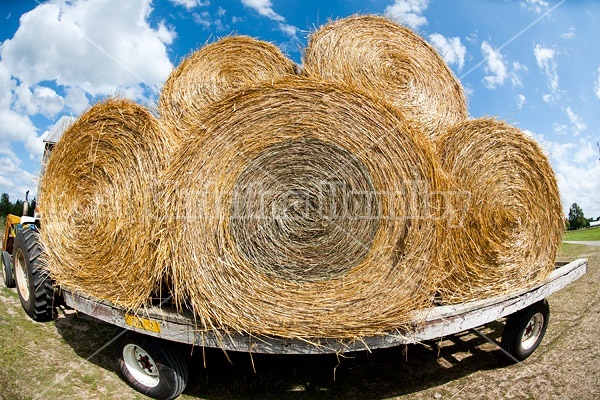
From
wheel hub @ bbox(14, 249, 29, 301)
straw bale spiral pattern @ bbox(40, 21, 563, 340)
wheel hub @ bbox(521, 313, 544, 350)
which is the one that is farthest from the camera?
wheel hub @ bbox(14, 249, 29, 301)

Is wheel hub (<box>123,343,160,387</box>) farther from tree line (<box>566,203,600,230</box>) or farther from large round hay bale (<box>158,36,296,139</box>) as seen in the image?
tree line (<box>566,203,600,230</box>)

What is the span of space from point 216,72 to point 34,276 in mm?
2676

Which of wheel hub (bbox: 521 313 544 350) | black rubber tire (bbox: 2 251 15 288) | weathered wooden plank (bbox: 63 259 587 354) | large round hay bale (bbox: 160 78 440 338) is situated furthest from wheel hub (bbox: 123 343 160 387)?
black rubber tire (bbox: 2 251 15 288)

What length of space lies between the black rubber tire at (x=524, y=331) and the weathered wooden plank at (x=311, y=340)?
1.58 ft

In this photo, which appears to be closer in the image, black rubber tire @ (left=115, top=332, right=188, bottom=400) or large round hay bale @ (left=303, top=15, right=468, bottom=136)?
black rubber tire @ (left=115, top=332, right=188, bottom=400)

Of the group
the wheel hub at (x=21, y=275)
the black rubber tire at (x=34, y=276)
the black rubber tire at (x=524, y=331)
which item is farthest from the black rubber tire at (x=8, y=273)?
the black rubber tire at (x=524, y=331)

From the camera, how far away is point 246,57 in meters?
4.56

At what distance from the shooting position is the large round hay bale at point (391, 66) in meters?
4.15

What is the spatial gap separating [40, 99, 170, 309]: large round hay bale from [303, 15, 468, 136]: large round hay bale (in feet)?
6.10

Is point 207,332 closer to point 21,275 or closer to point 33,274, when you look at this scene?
point 33,274

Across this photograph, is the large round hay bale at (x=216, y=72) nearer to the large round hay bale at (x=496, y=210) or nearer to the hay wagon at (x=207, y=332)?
the hay wagon at (x=207, y=332)

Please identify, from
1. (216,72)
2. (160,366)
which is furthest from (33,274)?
(216,72)

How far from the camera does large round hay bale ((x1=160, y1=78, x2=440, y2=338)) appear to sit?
2.59 m

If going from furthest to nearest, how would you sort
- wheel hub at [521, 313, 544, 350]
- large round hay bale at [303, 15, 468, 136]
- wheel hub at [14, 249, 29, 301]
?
1. wheel hub at [14, 249, 29, 301]
2. large round hay bale at [303, 15, 468, 136]
3. wheel hub at [521, 313, 544, 350]
